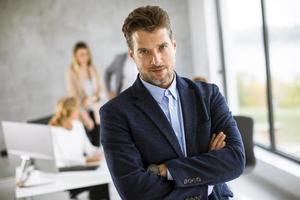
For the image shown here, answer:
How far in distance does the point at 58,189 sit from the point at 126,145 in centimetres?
150

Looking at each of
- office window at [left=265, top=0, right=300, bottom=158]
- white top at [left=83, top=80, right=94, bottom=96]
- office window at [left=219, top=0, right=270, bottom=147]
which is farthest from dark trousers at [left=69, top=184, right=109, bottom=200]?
office window at [left=219, top=0, right=270, bottom=147]

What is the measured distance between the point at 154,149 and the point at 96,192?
1891mm

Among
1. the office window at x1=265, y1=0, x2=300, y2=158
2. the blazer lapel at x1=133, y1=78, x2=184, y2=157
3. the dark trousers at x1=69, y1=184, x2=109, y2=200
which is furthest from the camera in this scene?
the office window at x1=265, y1=0, x2=300, y2=158

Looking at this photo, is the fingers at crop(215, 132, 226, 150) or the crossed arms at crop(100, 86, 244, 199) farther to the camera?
the fingers at crop(215, 132, 226, 150)

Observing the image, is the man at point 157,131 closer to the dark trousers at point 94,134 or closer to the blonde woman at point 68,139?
the blonde woman at point 68,139

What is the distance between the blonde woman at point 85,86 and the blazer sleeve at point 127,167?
13.0 feet

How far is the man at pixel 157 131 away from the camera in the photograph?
1.41 metres

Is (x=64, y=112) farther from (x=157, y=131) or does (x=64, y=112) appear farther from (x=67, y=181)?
(x=157, y=131)

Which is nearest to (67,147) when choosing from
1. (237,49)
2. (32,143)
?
(32,143)

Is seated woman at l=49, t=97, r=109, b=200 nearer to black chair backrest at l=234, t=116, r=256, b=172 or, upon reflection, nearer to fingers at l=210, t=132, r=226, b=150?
black chair backrest at l=234, t=116, r=256, b=172

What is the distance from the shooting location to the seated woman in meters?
3.20

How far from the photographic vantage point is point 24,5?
530 cm

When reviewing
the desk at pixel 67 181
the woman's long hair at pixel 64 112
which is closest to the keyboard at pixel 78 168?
the desk at pixel 67 181

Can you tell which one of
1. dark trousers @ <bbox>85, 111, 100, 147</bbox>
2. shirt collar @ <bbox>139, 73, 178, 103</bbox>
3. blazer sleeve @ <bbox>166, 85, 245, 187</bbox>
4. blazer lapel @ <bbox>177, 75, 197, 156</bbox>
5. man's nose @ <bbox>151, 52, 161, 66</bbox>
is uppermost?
man's nose @ <bbox>151, 52, 161, 66</bbox>
